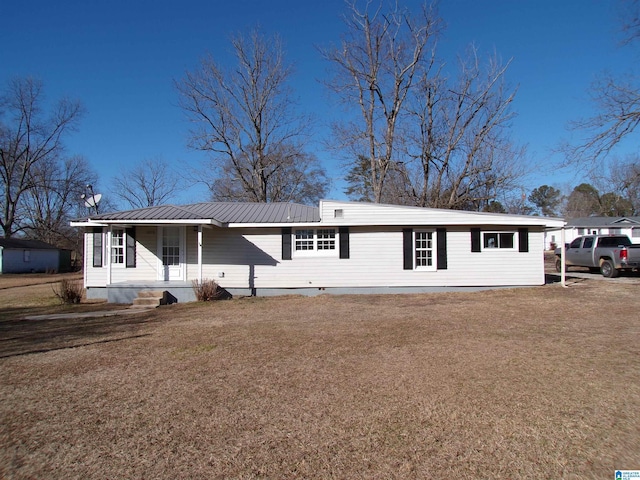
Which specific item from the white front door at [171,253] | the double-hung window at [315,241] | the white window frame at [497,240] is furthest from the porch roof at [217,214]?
the white window frame at [497,240]

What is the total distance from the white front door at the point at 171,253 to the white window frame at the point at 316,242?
13.3ft

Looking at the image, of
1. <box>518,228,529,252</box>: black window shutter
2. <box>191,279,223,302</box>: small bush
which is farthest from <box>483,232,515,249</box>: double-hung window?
<box>191,279,223,302</box>: small bush

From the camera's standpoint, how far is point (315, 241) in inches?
550

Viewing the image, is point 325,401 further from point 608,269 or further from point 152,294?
point 608,269

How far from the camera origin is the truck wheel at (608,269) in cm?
1644

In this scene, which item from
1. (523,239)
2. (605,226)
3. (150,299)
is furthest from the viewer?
(605,226)

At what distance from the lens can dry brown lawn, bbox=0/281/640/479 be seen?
9.82 feet

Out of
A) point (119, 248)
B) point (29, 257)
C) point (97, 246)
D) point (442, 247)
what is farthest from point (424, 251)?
point (29, 257)

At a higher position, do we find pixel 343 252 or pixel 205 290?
pixel 343 252

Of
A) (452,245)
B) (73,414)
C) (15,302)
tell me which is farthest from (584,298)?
(15,302)

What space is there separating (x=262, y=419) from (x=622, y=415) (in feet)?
11.1

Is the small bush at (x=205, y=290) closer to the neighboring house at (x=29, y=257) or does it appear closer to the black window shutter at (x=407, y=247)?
the black window shutter at (x=407, y=247)

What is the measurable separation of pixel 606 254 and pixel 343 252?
472 inches

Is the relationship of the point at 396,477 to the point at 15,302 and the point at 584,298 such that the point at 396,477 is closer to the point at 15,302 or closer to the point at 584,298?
the point at 584,298
